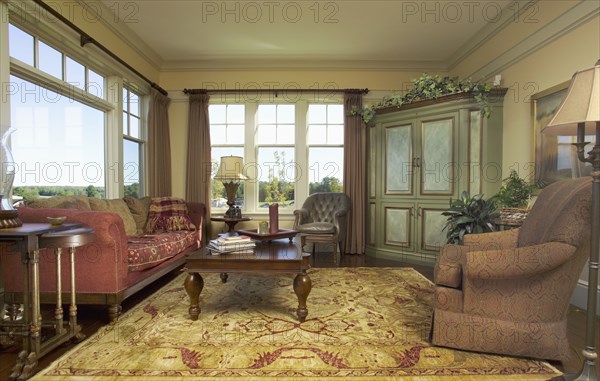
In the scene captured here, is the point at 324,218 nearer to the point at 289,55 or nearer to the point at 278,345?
the point at 289,55

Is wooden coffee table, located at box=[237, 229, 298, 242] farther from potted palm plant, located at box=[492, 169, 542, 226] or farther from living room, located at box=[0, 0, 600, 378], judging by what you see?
living room, located at box=[0, 0, 600, 378]

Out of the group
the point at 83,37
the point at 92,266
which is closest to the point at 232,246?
the point at 92,266

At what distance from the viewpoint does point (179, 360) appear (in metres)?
1.76

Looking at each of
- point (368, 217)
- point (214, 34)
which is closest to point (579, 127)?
point (368, 217)

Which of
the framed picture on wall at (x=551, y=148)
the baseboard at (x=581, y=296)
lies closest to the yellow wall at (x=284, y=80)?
the framed picture on wall at (x=551, y=148)

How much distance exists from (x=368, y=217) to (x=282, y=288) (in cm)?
238

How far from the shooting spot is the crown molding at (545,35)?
2582 millimetres

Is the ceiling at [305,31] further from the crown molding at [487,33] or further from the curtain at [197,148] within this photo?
the curtain at [197,148]

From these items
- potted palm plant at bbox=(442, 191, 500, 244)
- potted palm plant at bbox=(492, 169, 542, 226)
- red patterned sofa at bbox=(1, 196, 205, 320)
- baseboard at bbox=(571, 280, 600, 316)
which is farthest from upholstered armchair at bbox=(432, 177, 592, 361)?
red patterned sofa at bbox=(1, 196, 205, 320)

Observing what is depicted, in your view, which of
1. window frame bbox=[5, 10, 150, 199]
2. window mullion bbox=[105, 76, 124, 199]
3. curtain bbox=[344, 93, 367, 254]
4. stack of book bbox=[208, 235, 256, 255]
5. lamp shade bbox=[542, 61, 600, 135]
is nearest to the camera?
lamp shade bbox=[542, 61, 600, 135]

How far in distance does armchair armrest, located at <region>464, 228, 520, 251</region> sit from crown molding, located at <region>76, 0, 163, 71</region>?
439 centimetres

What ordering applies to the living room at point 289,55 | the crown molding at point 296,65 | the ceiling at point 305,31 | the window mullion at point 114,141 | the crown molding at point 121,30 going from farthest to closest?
the crown molding at point 296,65
the window mullion at point 114,141
the ceiling at point 305,31
the crown molding at point 121,30
the living room at point 289,55

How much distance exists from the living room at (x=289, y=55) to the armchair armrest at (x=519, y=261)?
1521mm

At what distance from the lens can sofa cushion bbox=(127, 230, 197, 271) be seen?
2551 mm
